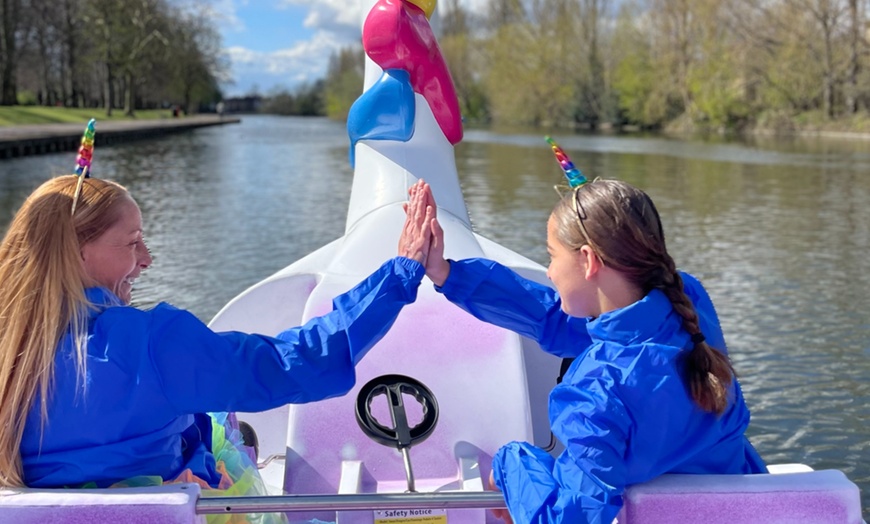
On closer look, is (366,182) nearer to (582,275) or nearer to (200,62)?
(582,275)

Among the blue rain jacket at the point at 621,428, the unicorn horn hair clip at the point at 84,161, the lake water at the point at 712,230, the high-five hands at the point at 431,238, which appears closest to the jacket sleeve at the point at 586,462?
the blue rain jacket at the point at 621,428

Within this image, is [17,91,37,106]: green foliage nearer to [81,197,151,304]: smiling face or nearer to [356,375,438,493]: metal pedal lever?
[356,375,438,493]: metal pedal lever

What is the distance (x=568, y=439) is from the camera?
178cm

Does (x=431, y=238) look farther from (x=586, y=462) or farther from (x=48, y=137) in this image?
(x=48, y=137)

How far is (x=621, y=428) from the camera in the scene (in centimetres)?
177

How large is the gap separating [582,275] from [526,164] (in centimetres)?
2329

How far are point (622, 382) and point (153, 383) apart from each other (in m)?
1.02

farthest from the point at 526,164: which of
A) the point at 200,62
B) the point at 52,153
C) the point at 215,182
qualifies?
the point at 200,62

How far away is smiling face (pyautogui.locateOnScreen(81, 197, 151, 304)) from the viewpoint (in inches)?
82.5

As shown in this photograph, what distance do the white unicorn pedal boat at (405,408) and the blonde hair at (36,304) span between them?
188 millimetres

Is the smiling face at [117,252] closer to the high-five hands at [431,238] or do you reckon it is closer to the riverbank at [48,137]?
the high-five hands at [431,238]

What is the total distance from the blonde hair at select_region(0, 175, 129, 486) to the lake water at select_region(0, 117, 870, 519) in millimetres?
4085

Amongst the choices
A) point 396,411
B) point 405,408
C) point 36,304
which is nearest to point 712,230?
point 405,408

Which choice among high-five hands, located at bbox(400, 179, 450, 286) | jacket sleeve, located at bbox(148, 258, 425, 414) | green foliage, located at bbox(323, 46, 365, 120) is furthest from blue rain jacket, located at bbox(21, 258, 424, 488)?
green foliage, located at bbox(323, 46, 365, 120)
